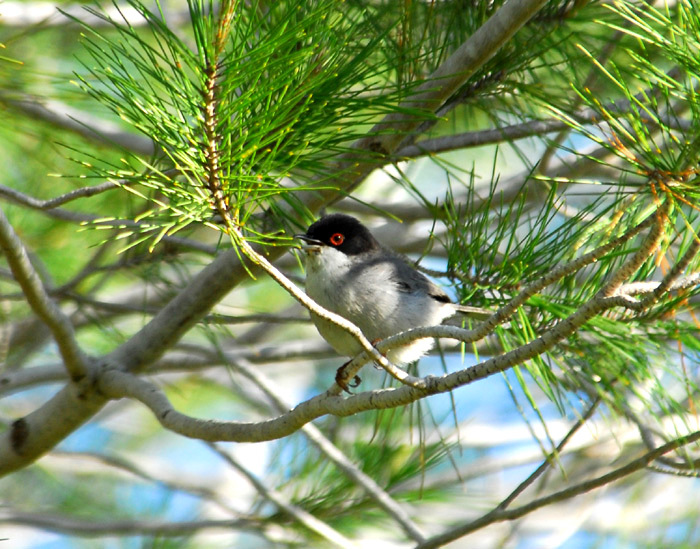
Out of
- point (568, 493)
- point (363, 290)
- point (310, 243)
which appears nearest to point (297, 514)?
point (363, 290)

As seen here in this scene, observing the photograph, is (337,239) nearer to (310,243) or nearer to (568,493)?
(310,243)

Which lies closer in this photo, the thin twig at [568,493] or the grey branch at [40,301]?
the thin twig at [568,493]

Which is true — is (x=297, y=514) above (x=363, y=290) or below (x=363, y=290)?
below

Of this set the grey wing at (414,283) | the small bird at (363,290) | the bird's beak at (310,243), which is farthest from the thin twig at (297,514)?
the grey wing at (414,283)

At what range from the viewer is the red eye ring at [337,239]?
344cm

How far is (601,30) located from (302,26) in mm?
2550

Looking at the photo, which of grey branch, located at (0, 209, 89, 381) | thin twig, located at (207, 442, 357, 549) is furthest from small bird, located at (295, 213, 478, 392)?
grey branch, located at (0, 209, 89, 381)

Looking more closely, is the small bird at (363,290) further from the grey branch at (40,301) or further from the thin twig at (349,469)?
the grey branch at (40,301)

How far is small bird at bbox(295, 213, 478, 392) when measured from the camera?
319 cm

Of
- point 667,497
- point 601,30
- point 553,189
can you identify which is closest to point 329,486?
point 553,189

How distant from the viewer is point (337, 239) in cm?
346

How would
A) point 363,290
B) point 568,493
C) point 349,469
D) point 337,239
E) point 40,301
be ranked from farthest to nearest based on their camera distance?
point 337,239 < point 349,469 < point 363,290 < point 40,301 < point 568,493

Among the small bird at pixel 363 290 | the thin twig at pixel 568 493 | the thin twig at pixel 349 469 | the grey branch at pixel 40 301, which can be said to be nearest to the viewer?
the thin twig at pixel 568 493

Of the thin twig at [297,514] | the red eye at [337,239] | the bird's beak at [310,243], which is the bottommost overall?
the thin twig at [297,514]
